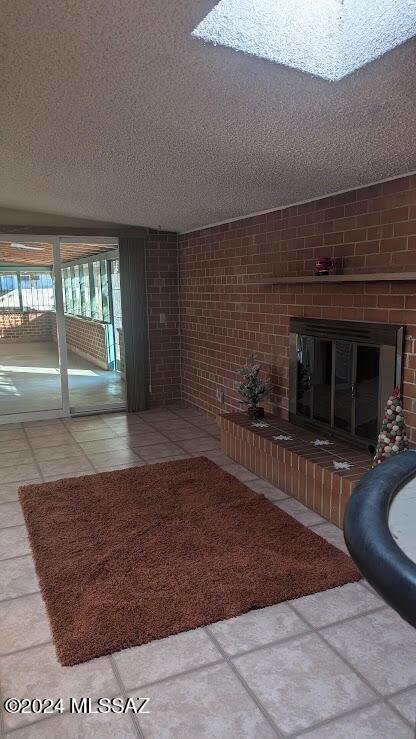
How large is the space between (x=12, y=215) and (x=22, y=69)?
143 inches

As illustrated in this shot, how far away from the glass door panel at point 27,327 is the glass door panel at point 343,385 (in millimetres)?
3491

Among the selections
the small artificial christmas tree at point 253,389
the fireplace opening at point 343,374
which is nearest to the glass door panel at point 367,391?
the fireplace opening at point 343,374

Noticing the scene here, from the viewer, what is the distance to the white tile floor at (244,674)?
1.65 metres

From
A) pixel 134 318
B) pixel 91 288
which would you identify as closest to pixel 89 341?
pixel 91 288

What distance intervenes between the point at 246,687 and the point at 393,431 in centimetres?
147

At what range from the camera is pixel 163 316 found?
616cm

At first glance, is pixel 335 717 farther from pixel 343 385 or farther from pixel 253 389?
pixel 253 389

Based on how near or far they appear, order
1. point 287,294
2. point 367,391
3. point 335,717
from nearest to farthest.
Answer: point 335,717 → point 367,391 → point 287,294

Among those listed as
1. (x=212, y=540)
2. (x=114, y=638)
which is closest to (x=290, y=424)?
(x=212, y=540)

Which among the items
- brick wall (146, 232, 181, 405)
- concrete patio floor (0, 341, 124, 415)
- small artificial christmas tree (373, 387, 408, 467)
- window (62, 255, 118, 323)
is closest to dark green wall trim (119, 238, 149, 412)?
brick wall (146, 232, 181, 405)

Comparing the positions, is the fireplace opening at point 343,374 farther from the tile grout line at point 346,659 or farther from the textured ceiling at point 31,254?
the textured ceiling at point 31,254

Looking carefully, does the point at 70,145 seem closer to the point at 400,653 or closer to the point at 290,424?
the point at 290,424

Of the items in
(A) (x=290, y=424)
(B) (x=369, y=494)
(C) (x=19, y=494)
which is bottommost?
(C) (x=19, y=494)

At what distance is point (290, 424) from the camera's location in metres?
3.99
